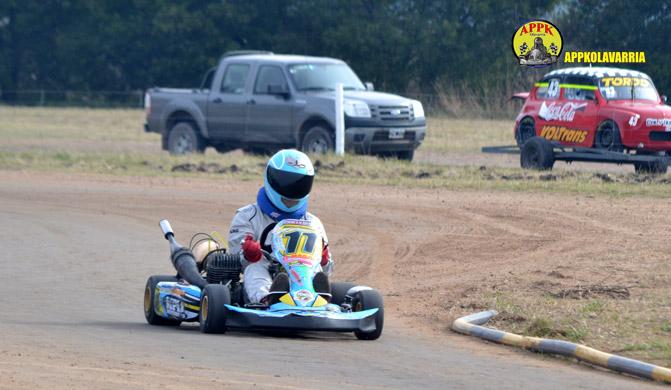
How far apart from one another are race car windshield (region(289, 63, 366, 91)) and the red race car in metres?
3.59

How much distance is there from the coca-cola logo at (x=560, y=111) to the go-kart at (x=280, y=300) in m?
12.1

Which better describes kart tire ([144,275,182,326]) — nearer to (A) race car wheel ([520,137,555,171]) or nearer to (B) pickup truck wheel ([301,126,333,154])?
(A) race car wheel ([520,137,555,171])

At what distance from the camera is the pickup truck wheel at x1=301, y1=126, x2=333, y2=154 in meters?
23.5

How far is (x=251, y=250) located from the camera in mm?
9562

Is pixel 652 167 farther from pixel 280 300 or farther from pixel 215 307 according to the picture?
pixel 215 307

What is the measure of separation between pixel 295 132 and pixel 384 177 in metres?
3.44

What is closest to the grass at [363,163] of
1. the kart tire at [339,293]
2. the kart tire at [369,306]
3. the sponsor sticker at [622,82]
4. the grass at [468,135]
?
the grass at [468,135]

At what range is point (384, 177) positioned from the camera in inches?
824

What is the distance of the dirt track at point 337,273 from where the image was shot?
7730mm

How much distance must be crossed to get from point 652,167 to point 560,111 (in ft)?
6.29

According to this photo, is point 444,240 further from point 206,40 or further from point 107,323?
point 206,40

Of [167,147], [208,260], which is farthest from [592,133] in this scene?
[208,260]

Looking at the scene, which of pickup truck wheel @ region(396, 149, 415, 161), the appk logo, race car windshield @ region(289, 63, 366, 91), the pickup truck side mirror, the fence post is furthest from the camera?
the appk logo

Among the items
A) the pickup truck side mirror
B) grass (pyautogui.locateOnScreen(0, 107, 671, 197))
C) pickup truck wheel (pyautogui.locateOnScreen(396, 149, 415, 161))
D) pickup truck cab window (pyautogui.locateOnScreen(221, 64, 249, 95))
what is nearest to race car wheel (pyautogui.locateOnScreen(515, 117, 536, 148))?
grass (pyautogui.locateOnScreen(0, 107, 671, 197))
